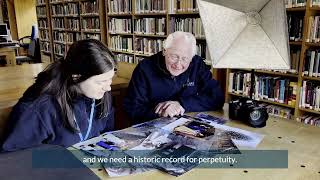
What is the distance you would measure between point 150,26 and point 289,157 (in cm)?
308

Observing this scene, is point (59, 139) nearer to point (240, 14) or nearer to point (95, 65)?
point (95, 65)

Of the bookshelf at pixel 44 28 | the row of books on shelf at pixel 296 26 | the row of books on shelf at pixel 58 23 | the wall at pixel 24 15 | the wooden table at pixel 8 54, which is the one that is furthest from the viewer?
the wall at pixel 24 15

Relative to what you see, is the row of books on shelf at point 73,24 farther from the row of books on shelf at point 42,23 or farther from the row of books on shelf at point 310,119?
the row of books on shelf at point 310,119

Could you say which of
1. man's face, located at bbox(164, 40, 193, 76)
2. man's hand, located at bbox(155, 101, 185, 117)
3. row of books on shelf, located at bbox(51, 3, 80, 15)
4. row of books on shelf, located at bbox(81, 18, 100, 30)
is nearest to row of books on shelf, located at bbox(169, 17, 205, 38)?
man's face, located at bbox(164, 40, 193, 76)

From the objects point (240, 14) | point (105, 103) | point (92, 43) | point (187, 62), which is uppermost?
point (240, 14)

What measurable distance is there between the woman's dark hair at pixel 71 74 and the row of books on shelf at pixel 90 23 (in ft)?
12.7

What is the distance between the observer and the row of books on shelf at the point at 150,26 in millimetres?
3662

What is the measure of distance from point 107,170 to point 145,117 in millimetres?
679

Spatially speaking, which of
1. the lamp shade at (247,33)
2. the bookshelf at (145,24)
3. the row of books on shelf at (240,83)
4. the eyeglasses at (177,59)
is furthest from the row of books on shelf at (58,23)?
the lamp shade at (247,33)

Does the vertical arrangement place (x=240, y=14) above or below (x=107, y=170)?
above

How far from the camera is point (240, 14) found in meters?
1.46

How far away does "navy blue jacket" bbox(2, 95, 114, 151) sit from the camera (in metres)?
1.04

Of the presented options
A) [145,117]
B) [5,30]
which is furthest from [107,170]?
[5,30]

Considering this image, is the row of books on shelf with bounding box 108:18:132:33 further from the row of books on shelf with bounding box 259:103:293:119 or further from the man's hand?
the man's hand
